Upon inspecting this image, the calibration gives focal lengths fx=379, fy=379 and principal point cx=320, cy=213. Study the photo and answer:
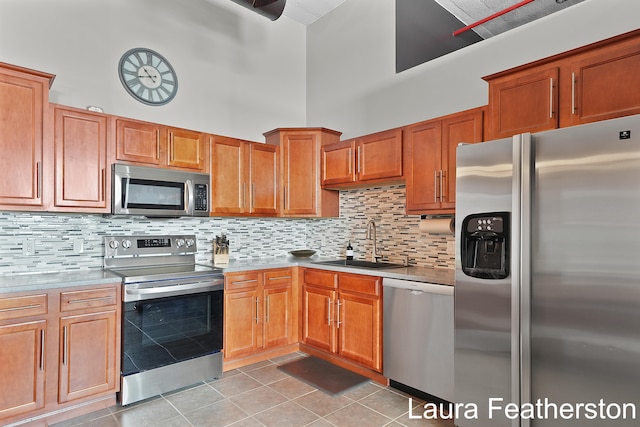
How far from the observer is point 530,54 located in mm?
2822

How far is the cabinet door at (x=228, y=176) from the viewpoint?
3541mm

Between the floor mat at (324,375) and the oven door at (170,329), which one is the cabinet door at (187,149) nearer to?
the oven door at (170,329)

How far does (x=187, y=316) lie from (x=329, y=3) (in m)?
3.76

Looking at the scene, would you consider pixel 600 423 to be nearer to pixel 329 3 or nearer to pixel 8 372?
pixel 8 372

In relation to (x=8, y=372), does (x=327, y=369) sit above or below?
below

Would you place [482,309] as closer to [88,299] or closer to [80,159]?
[88,299]

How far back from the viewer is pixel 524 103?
91.7 inches

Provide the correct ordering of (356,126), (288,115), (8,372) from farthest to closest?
(288,115)
(356,126)
(8,372)

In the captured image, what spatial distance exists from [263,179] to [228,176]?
1.32 ft

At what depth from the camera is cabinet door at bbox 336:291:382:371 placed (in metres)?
3.02

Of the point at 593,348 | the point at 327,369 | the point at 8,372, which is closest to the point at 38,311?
the point at 8,372

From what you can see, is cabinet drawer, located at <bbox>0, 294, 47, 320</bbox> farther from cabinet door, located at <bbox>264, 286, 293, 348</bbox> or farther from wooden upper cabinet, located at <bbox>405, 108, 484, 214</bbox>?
wooden upper cabinet, located at <bbox>405, 108, 484, 214</bbox>

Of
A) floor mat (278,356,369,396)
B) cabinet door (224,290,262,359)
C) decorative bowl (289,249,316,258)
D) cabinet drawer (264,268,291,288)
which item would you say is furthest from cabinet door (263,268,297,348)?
decorative bowl (289,249,316,258)

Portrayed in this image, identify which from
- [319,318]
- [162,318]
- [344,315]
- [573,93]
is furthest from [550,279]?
[162,318]
